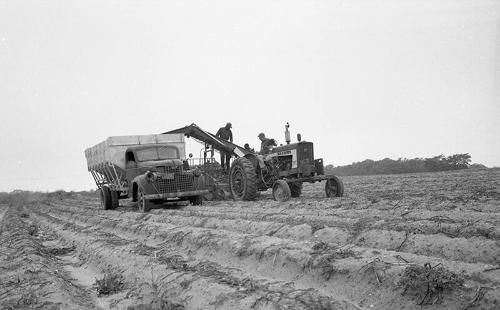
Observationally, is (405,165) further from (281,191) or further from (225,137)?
(281,191)

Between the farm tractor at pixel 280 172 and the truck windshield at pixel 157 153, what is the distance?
1.92 m

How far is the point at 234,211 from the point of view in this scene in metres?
9.07

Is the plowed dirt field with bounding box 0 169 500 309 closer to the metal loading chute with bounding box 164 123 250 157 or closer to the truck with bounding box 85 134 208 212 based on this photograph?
the truck with bounding box 85 134 208 212

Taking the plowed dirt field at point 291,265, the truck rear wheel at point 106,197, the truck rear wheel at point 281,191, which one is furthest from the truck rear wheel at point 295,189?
the truck rear wheel at point 106,197

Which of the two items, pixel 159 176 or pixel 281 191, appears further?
pixel 159 176

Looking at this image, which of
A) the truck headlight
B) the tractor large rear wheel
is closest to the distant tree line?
the tractor large rear wheel

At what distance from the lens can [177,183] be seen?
1126cm

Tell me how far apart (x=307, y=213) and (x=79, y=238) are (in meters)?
4.40

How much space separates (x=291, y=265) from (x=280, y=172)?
21.3 ft

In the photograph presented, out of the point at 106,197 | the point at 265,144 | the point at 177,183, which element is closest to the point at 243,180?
the point at 265,144

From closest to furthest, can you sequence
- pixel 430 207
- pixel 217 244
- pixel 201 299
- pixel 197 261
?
1. pixel 201 299
2. pixel 197 261
3. pixel 217 244
4. pixel 430 207

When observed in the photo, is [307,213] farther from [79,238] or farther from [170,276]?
[79,238]

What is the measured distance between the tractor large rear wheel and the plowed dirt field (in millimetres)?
3689

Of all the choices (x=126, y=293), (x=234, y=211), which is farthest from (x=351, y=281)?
(x=234, y=211)
